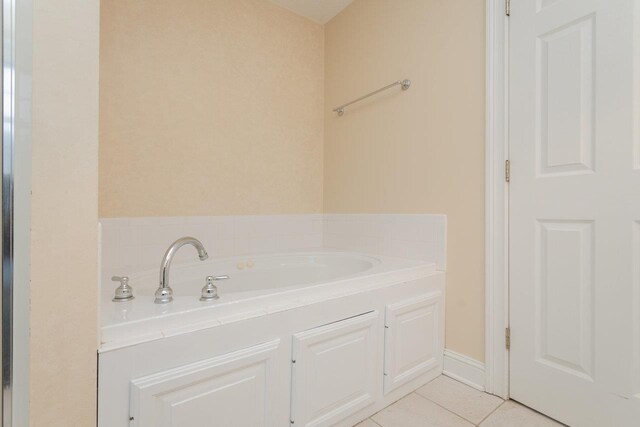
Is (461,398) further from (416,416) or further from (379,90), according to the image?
(379,90)

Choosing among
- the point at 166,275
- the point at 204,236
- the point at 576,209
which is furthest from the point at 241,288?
the point at 576,209

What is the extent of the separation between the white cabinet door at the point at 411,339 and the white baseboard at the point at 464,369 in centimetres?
5

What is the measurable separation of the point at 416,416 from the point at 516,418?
0.41 metres

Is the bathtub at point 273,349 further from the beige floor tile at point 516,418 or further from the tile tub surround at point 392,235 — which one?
the beige floor tile at point 516,418

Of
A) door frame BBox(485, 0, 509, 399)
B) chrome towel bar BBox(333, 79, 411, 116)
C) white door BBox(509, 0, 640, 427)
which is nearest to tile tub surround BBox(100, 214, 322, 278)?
chrome towel bar BBox(333, 79, 411, 116)

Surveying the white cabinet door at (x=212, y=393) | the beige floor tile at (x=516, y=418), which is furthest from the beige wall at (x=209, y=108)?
the beige floor tile at (x=516, y=418)

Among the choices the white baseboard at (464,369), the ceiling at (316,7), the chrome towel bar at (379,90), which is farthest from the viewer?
the ceiling at (316,7)

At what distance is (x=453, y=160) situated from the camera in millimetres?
1620

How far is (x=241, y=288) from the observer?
6.09 ft

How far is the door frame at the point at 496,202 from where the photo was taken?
1412 millimetres

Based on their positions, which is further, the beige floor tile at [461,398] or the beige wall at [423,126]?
the beige wall at [423,126]

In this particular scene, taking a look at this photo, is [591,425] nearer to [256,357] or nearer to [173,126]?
[256,357]

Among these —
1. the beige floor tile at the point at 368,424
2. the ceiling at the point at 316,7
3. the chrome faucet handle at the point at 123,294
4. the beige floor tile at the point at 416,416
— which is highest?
the ceiling at the point at 316,7

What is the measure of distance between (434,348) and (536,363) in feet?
1.42
